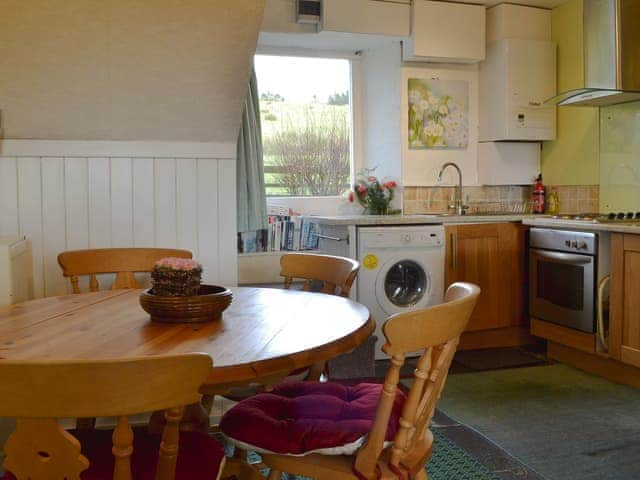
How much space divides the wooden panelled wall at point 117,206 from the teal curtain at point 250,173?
88 centimetres

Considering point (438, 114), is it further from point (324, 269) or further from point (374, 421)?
point (374, 421)

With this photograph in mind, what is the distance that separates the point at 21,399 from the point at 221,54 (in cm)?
208

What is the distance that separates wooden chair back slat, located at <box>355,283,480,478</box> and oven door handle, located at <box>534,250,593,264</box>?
7.50ft

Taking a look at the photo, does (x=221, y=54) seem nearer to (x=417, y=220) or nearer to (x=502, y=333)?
(x=417, y=220)

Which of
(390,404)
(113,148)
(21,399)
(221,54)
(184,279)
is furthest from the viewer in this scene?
(113,148)

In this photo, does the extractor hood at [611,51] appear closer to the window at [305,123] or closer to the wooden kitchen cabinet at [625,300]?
the wooden kitchen cabinet at [625,300]

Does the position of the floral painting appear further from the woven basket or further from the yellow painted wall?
the woven basket

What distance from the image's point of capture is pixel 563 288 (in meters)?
3.70

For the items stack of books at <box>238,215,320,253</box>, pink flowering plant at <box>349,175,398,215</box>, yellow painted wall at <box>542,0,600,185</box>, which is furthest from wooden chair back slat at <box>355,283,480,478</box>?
yellow painted wall at <box>542,0,600,185</box>

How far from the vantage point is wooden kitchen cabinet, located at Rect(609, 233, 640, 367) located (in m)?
3.16

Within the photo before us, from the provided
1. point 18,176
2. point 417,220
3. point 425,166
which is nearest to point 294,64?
point 425,166

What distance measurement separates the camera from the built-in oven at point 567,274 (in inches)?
135

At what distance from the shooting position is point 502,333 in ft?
13.9

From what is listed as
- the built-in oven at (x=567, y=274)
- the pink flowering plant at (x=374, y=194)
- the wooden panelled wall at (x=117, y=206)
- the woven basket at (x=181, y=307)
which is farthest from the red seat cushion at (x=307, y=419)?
the pink flowering plant at (x=374, y=194)
